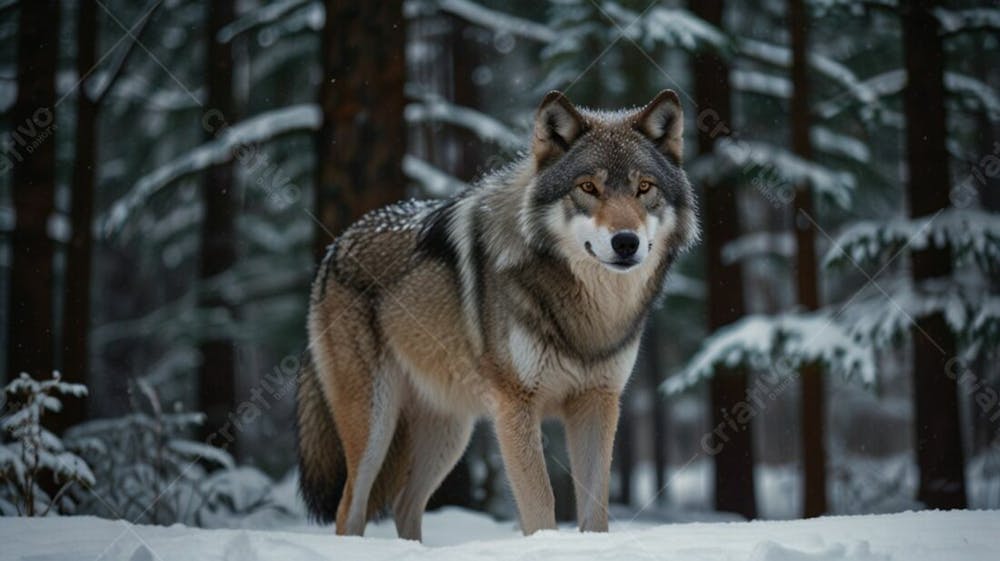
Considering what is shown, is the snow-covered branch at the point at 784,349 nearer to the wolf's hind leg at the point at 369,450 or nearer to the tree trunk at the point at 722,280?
the tree trunk at the point at 722,280

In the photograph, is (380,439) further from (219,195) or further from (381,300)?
(219,195)

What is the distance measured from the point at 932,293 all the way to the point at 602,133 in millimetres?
3880

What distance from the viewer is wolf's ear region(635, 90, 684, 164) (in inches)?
169

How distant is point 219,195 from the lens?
39.7 feet

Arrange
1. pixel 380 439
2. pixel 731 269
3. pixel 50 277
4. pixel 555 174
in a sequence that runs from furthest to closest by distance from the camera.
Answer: pixel 731 269
pixel 50 277
pixel 380 439
pixel 555 174

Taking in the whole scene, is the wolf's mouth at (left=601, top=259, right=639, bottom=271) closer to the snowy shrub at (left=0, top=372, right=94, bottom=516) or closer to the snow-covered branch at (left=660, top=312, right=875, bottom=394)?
the snowy shrub at (left=0, top=372, right=94, bottom=516)

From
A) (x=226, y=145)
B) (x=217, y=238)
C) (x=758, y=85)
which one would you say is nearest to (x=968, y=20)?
(x=758, y=85)

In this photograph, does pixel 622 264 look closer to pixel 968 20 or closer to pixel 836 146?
pixel 968 20

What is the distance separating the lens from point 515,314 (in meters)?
4.17

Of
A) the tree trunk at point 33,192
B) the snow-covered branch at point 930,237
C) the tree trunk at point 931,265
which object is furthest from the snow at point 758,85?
the tree trunk at point 33,192

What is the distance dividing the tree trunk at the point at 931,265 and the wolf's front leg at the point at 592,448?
146 inches

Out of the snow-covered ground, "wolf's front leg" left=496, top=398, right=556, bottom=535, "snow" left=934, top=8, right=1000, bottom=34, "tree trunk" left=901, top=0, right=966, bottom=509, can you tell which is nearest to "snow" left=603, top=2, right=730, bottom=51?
"tree trunk" left=901, top=0, right=966, bottom=509

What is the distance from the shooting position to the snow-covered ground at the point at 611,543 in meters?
2.72

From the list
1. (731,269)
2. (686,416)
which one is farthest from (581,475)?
(686,416)
